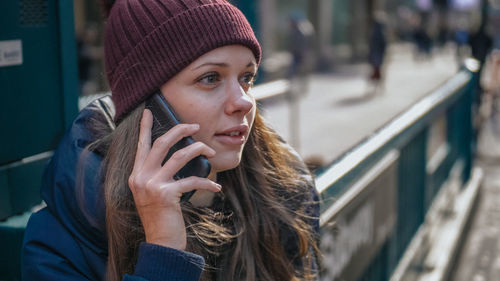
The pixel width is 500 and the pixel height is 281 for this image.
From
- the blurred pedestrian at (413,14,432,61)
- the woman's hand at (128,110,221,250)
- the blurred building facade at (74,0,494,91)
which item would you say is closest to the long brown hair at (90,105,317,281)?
the woman's hand at (128,110,221,250)

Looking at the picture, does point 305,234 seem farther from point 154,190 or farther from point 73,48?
point 73,48

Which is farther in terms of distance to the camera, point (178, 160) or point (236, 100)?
point (236, 100)

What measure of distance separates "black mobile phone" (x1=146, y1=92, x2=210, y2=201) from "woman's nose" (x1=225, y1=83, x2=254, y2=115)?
14 cm

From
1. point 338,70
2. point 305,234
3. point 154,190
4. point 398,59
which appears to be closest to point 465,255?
point 305,234

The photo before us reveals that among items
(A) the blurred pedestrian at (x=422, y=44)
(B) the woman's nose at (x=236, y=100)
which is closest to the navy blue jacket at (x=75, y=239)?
(B) the woman's nose at (x=236, y=100)

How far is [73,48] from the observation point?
243 cm

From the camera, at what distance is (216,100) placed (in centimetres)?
153

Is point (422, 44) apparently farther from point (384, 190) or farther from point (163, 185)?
point (163, 185)

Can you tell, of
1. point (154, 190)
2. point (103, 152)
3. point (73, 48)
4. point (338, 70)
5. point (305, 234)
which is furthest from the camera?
point (338, 70)

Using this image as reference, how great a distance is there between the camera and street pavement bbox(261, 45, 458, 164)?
28.5 feet

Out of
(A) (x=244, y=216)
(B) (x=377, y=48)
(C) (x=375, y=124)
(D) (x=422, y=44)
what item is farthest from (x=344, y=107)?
(D) (x=422, y=44)

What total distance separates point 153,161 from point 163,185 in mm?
60

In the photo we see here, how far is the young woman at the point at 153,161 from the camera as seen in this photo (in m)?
1.36

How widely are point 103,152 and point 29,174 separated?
2.46 feet
